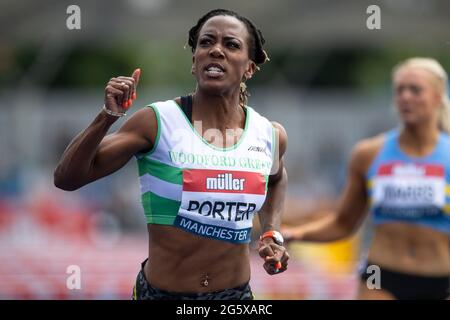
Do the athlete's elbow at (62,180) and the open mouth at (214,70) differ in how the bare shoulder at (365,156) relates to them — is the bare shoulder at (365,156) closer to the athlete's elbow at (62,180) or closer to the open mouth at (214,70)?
the open mouth at (214,70)

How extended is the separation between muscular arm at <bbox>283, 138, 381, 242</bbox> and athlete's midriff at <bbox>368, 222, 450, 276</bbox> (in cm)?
55

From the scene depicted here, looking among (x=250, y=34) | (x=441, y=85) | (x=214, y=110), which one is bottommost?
(x=214, y=110)

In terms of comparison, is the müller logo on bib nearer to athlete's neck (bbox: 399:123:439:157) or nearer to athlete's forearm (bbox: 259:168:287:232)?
athlete's forearm (bbox: 259:168:287:232)

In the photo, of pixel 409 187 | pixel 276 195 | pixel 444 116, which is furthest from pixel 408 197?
pixel 276 195

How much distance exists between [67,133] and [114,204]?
621cm

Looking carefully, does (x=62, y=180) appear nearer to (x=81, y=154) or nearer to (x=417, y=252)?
(x=81, y=154)

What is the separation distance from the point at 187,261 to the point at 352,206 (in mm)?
2721

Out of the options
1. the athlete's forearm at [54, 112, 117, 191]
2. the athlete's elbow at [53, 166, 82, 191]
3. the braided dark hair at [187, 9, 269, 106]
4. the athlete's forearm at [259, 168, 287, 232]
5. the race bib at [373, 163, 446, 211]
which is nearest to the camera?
the athlete's forearm at [54, 112, 117, 191]

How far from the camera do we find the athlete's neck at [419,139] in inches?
279

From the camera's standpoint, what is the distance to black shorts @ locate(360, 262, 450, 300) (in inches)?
264

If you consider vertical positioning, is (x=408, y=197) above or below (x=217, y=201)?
above

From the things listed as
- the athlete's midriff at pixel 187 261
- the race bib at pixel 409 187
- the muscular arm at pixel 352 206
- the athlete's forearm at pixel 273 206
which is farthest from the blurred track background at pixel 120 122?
the athlete's midriff at pixel 187 261

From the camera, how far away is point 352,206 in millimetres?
7305

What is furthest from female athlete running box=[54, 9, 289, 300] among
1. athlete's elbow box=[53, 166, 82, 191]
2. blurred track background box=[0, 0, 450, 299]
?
blurred track background box=[0, 0, 450, 299]
